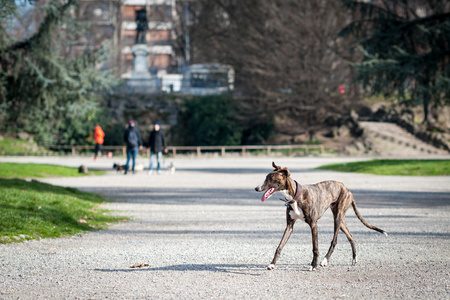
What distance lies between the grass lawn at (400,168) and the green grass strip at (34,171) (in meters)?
11.7

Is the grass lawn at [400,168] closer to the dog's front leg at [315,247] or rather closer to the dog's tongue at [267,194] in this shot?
the dog's front leg at [315,247]

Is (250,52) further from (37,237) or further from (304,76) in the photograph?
(37,237)

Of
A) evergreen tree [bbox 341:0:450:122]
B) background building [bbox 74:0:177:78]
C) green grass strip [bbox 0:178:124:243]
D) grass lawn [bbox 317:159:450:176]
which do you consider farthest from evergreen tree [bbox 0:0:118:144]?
A: background building [bbox 74:0:177:78]

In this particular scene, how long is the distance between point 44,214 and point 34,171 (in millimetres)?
13606

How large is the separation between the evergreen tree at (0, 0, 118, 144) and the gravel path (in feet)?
40.2

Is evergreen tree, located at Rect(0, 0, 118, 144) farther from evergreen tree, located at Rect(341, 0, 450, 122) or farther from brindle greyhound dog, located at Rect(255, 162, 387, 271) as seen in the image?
brindle greyhound dog, located at Rect(255, 162, 387, 271)

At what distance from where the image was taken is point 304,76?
46469 millimetres

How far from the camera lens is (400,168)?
85.8 feet

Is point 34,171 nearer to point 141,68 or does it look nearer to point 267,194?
point 267,194

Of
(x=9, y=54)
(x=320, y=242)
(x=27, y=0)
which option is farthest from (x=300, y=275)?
(x=9, y=54)

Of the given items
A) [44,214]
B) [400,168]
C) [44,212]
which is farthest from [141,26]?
[44,214]

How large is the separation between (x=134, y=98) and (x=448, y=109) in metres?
26.8

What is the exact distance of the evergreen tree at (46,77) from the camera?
25.2m

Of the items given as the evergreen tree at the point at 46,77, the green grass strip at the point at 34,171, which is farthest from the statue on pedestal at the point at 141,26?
the green grass strip at the point at 34,171
